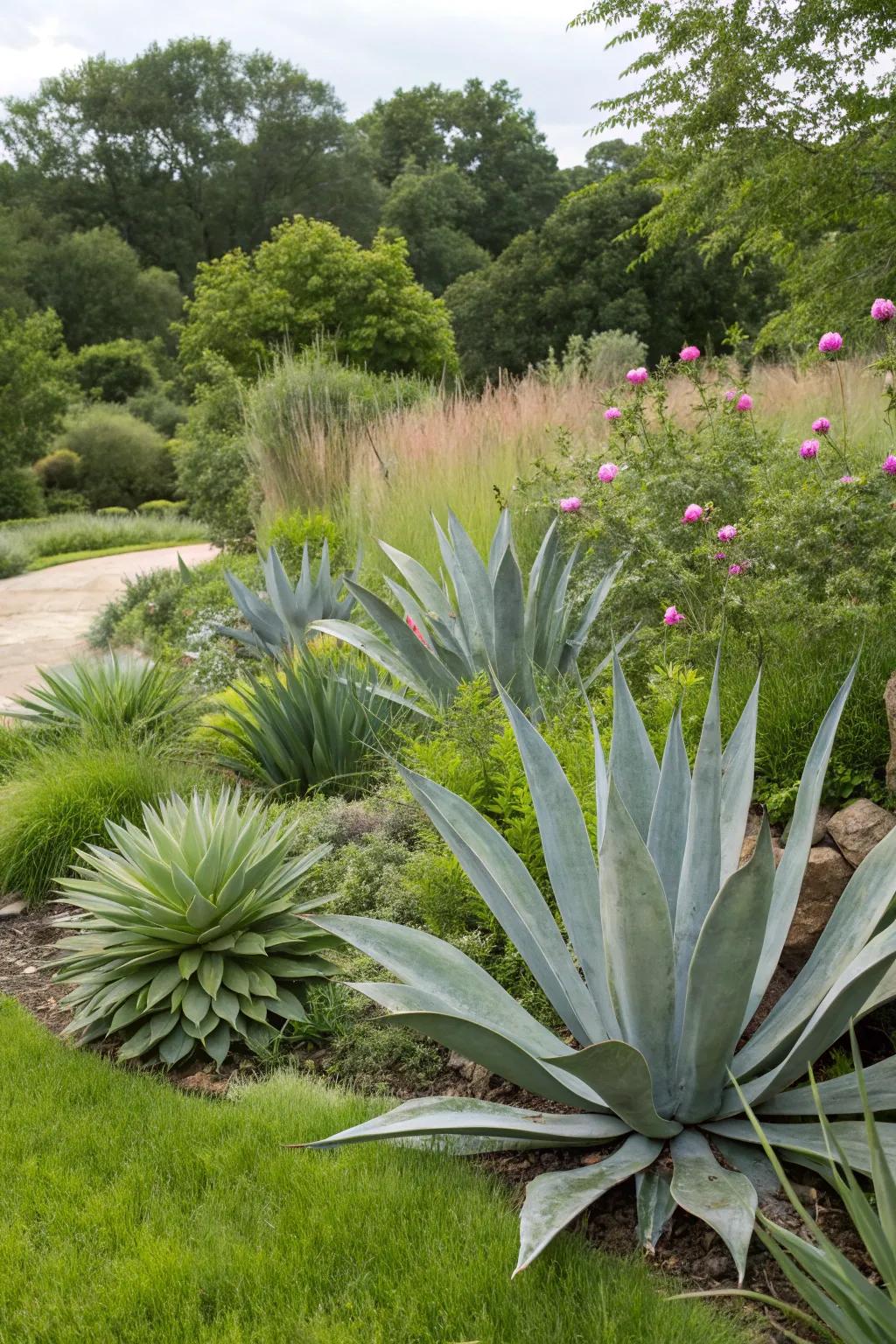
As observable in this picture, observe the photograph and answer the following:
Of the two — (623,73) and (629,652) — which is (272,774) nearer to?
(629,652)

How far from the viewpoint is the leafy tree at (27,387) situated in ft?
73.0

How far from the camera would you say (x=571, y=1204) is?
1.92 m

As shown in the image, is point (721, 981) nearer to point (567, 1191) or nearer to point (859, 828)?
point (567, 1191)

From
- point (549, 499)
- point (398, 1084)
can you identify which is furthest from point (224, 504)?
point (398, 1084)

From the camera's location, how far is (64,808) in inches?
191

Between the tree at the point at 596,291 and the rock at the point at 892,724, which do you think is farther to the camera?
the tree at the point at 596,291

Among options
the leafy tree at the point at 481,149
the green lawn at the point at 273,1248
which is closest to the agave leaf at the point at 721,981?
the green lawn at the point at 273,1248

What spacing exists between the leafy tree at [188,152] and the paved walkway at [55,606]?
1463 inches

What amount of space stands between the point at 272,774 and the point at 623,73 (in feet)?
30.1

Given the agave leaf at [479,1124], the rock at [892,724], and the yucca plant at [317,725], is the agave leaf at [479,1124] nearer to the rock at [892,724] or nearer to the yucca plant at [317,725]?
the rock at [892,724]

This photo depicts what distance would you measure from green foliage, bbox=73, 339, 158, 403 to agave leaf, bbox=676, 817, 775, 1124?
3617 cm

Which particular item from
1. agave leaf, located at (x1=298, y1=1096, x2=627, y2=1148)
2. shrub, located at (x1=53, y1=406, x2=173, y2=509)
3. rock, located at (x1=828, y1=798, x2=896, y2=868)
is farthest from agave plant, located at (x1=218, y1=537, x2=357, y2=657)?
shrub, located at (x1=53, y1=406, x2=173, y2=509)

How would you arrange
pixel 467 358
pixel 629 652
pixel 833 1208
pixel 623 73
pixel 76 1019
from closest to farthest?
pixel 833 1208, pixel 76 1019, pixel 629 652, pixel 623 73, pixel 467 358

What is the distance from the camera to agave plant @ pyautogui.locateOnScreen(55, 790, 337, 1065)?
129 inches
